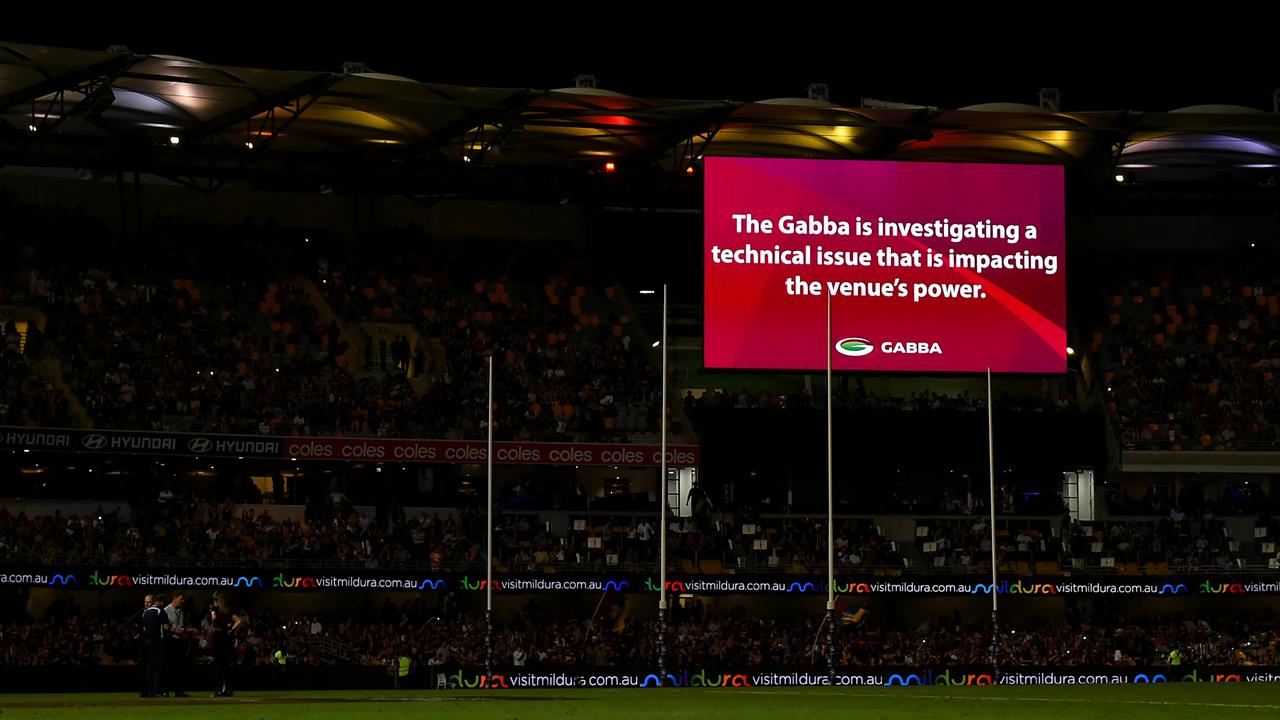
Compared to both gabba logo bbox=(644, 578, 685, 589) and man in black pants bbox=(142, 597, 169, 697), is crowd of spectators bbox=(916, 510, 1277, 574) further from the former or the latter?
man in black pants bbox=(142, 597, 169, 697)

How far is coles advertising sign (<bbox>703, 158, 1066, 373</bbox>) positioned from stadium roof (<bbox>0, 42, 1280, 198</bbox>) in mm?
1442

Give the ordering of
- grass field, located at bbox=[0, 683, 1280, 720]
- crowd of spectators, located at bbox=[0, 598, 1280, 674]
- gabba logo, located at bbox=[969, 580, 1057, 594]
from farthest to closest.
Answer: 1. gabba logo, located at bbox=[969, 580, 1057, 594]
2. crowd of spectators, located at bbox=[0, 598, 1280, 674]
3. grass field, located at bbox=[0, 683, 1280, 720]

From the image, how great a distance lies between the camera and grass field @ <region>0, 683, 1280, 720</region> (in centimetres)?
2084

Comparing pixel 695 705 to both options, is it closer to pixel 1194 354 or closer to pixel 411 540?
pixel 411 540

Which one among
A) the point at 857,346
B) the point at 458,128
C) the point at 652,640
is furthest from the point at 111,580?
the point at 857,346

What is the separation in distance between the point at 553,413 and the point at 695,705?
22.8 m

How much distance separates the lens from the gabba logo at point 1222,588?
4203 cm

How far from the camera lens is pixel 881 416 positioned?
46250 millimetres

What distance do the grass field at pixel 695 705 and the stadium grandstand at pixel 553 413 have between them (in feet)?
26.3

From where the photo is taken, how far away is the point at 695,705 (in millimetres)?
22406

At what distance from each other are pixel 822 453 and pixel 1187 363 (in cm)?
1151

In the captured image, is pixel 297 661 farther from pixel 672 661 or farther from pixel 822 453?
pixel 822 453

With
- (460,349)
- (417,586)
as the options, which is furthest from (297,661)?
(460,349)

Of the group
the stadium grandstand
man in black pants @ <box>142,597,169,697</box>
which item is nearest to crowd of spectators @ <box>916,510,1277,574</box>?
the stadium grandstand
